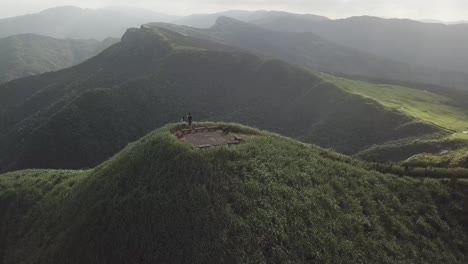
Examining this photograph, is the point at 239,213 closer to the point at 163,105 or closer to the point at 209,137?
the point at 209,137

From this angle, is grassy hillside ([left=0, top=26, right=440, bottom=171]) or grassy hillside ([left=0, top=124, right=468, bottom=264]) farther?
grassy hillside ([left=0, top=26, right=440, bottom=171])

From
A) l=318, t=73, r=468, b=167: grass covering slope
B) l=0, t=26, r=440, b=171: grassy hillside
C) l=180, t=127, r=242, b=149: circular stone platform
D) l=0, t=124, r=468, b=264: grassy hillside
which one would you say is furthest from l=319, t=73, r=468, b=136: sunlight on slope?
l=180, t=127, r=242, b=149: circular stone platform

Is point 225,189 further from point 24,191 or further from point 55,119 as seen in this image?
point 55,119

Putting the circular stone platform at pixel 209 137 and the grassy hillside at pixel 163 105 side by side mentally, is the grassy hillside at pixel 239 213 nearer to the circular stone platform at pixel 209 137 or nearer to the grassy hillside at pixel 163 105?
the circular stone platform at pixel 209 137

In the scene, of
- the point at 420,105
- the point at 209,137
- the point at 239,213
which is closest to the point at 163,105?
the point at 420,105

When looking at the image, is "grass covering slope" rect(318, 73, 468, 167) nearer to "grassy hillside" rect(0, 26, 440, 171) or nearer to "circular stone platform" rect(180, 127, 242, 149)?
"grassy hillside" rect(0, 26, 440, 171)

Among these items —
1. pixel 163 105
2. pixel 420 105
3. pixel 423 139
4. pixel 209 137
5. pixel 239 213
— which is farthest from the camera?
pixel 163 105

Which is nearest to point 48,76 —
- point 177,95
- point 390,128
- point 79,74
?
point 79,74
